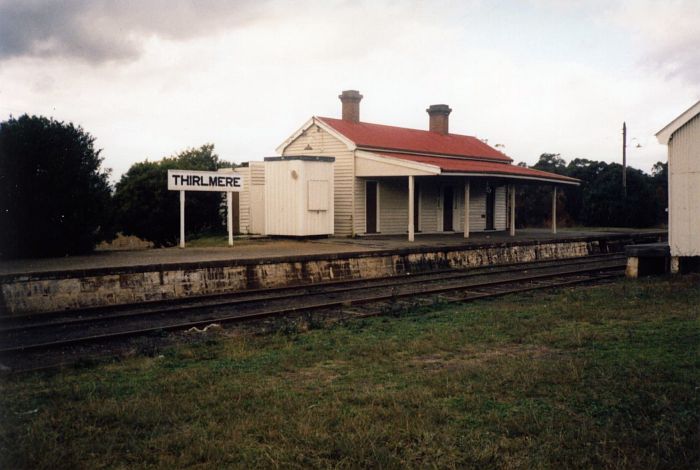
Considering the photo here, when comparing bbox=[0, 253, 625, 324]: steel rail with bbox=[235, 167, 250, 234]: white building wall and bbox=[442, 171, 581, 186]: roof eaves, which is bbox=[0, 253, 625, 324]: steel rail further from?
bbox=[235, 167, 250, 234]: white building wall

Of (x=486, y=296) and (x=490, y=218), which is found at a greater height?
(x=490, y=218)

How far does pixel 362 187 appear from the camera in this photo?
25.9 metres

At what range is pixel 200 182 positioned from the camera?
20.5 meters

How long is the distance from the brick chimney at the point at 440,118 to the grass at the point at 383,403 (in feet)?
85.6

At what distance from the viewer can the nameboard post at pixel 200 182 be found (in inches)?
781

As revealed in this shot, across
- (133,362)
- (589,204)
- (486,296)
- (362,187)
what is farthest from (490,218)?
(133,362)

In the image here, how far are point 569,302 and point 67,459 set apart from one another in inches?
372

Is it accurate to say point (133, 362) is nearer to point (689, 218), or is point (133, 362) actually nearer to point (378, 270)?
point (378, 270)

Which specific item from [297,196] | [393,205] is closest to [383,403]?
[297,196]

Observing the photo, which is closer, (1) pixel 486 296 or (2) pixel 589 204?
(1) pixel 486 296

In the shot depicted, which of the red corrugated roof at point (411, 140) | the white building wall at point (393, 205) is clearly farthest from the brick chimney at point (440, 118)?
the white building wall at point (393, 205)

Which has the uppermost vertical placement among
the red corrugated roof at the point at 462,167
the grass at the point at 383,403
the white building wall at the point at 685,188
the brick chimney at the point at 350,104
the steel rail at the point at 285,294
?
the brick chimney at the point at 350,104

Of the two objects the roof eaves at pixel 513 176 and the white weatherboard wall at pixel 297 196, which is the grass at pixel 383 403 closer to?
the white weatherboard wall at pixel 297 196

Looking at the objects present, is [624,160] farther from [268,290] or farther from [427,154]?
[268,290]
